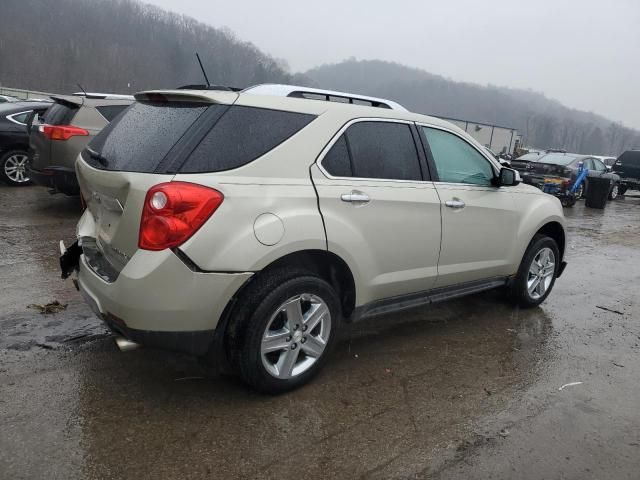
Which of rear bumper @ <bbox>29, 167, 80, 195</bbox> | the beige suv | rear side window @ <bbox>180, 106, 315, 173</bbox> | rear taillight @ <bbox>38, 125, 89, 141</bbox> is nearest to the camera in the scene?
the beige suv

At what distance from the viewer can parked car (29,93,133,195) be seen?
708 cm

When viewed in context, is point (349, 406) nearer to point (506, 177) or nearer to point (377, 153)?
point (377, 153)

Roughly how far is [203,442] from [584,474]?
192cm

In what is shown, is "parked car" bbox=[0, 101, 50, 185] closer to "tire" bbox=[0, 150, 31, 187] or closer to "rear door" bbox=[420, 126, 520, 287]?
"tire" bbox=[0, 150, 31, 187]

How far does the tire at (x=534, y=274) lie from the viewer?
4812 millimetres

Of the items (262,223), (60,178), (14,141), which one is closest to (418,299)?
(262,223)

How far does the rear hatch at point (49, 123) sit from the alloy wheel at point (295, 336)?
219 inches

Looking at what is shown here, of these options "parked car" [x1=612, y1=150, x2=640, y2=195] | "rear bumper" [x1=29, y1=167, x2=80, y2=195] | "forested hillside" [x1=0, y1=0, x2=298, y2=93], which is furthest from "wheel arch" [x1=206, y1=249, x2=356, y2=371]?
"forested hillside" [x1=0, y1=0, x2=298, y2=93]

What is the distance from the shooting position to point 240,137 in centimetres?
292

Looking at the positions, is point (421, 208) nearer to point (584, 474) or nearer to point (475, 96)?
point (584, 474)

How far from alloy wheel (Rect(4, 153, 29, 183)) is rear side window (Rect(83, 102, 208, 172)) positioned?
7.14 meters

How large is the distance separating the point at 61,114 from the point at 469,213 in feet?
19.8

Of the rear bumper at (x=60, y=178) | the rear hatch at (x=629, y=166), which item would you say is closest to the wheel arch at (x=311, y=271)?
the rear bumper at (x=60, y=178)

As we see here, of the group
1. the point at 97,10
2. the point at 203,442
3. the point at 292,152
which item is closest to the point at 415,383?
the point at 203,442
